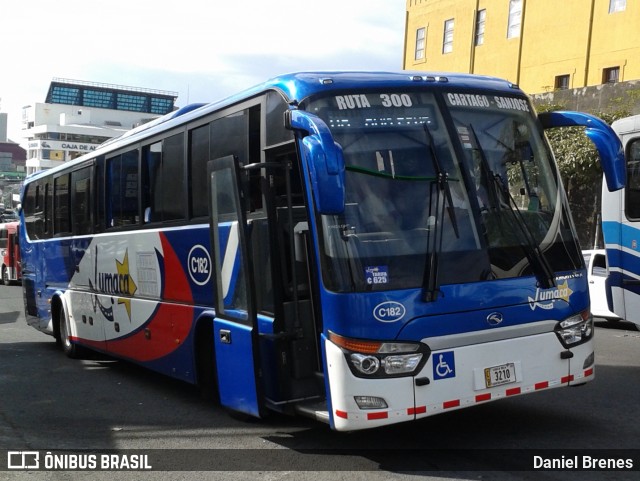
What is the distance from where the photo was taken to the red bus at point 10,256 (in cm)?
3434

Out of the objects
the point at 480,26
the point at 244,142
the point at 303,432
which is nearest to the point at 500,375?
the point at 303,432

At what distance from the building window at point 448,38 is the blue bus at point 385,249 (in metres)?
25.1

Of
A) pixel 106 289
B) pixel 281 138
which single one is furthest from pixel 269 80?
pixel 106 289

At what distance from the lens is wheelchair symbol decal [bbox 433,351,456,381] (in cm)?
575

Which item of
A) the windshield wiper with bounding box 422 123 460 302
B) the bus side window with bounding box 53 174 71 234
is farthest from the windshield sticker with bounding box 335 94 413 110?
the bus side window with bounding box 53 174 71 234

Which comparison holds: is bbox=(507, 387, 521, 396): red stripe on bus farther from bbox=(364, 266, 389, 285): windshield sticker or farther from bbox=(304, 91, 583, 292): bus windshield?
bbox=(364, 266, 389, 285): windshield sticker

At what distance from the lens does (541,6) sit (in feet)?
88.7

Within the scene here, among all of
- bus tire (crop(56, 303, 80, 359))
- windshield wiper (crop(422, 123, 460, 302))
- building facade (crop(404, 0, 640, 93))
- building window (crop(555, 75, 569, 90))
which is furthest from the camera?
building window (crop(555, 75, 569, 90))

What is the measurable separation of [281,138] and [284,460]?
8.57 feet

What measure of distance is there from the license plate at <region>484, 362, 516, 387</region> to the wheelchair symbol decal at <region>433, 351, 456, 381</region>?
30 cm

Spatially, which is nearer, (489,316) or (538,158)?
(489,316)

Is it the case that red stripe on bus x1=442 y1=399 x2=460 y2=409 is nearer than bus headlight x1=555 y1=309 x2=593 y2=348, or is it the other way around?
red stripe on bus x1=442 y1=399 x2=460 y2=409

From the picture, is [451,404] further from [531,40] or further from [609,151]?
[531,40]

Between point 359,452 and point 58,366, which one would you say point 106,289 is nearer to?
point 58,366
